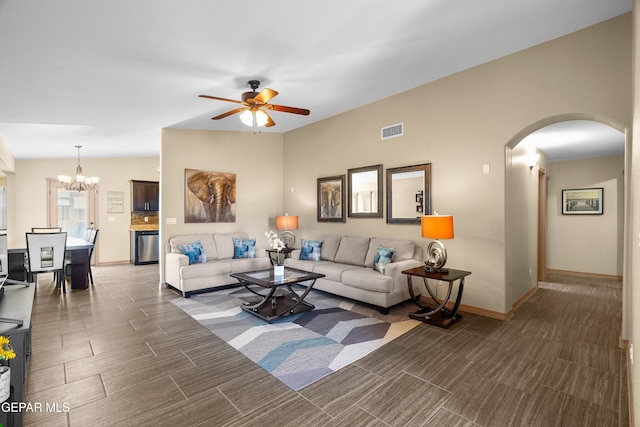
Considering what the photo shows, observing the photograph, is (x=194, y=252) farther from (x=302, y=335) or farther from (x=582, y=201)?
(x=582, y=201)

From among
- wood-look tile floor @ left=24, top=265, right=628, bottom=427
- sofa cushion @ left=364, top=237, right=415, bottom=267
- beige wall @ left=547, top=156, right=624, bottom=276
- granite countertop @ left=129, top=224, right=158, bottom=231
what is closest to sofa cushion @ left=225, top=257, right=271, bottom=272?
wood-look tile floor @ left=24, top=265, right=628, bottom=427

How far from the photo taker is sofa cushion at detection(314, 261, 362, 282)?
4.66 metres

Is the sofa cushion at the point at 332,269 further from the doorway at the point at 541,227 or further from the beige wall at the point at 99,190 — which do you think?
the beige wall at the point at 99,190

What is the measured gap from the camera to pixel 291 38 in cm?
300

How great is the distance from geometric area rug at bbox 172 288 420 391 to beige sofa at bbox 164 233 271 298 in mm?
398

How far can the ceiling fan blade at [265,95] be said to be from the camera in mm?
3479

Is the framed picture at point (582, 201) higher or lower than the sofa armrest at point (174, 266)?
higher

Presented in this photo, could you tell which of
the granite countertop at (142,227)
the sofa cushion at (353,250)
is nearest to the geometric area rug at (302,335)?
the sofa cushion at (353,250)

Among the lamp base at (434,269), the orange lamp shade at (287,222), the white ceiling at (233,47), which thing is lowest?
the lamp base at (434,269)

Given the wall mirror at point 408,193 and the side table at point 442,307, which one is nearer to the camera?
the side table at point 442,307

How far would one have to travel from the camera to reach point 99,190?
8102mm

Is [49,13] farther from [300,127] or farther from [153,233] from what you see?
[153,233]

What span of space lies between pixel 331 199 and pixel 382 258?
6.30 feet

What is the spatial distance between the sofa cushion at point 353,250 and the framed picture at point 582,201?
5.14m
